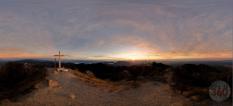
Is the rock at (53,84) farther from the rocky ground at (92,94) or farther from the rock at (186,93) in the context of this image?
the rock at (186,93)

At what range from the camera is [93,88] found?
43562 millimetres

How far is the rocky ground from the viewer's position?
37.6 metres

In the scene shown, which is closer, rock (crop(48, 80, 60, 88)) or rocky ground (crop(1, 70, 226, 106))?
rocky ground (crop(1, 70, 226, 106))

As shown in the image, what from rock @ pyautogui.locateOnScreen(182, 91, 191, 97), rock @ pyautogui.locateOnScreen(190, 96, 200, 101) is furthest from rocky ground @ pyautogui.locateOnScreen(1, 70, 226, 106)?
rock @ pyautogui.locateOnScreen(182, 91, 191, 97)

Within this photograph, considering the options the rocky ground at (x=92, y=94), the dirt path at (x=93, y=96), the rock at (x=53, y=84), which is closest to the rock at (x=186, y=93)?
the rocky ground at (x=92, y=94)

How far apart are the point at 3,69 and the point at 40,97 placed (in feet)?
74.8

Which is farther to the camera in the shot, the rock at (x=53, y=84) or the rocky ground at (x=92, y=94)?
the rock at (x=53, y=84)

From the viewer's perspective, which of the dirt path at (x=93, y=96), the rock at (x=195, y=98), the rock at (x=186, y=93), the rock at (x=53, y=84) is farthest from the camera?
the rock at (x=53, y=84)

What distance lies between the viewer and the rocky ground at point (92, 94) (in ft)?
123

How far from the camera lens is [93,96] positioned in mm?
40281

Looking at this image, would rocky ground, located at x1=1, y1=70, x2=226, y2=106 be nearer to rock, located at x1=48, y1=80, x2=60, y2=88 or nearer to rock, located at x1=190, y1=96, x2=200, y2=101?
rock, located at x1=48, y1=80, x2=60, y2=88

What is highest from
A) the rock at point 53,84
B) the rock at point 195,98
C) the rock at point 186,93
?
the rock at point 53,84

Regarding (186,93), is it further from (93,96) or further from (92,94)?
(92,94)

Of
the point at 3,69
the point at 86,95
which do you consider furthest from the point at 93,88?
the point at 3,69
